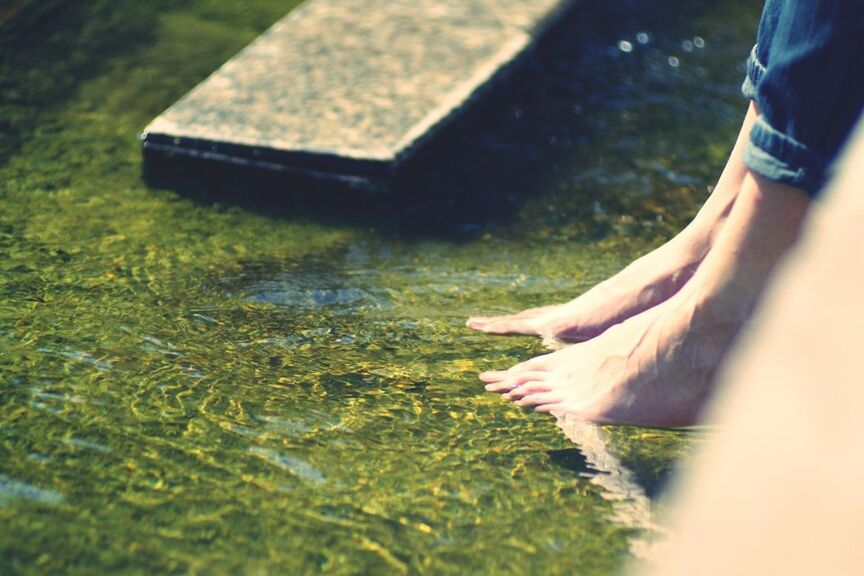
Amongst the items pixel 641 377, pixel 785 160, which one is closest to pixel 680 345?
pixel 641 377

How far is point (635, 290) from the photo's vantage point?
191 cm

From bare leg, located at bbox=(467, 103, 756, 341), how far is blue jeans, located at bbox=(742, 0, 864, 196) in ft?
1.28

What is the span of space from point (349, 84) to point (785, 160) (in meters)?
1.51

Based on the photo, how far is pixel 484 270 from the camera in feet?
7.22

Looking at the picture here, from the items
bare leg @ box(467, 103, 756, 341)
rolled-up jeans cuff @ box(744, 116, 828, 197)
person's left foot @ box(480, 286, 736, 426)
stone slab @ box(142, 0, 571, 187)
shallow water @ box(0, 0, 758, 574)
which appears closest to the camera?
shallow water @ box(0, 0, 758, 574)

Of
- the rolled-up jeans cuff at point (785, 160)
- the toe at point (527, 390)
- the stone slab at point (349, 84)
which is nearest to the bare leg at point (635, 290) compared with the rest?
the toe at point (527, 390)

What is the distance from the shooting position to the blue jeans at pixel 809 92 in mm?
1336

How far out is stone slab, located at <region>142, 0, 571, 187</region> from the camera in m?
2.42

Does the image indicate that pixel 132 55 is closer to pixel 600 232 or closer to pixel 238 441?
pixel 600 232

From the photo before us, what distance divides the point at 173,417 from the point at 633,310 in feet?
2.77

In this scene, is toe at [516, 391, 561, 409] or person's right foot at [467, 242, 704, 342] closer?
toe at [516, 391, 561, 409]

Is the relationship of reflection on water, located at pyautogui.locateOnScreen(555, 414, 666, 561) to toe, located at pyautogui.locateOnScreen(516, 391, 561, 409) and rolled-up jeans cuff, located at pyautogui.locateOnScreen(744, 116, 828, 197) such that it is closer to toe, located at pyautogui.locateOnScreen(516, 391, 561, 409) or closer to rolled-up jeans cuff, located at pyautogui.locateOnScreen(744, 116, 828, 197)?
toe, located at pyautogui.locateOnScreen(516, 391, 561, 409)

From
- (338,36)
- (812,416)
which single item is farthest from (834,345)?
(338,36)

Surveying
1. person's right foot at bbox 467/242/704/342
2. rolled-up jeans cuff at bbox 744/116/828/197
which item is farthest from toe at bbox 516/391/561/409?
rolled-up jeans cuff at bbox 744/116/828/197
